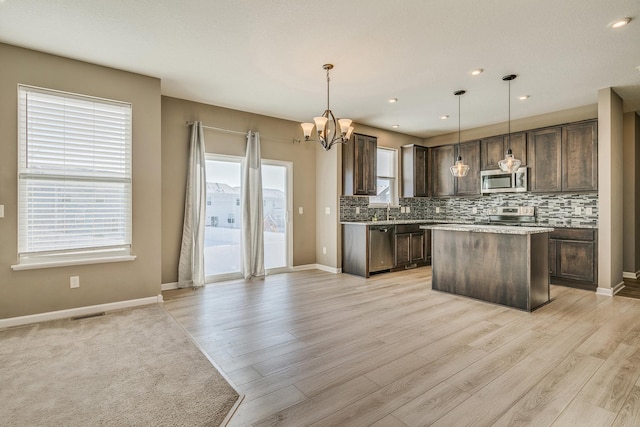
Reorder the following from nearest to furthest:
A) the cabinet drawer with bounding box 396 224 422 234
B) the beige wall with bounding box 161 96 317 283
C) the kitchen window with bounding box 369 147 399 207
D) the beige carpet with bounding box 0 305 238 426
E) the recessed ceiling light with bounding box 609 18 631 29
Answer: the beige carpet with bounding box 0 305 238 426
the recessed ceiling light with bounding box 609 18 631 29
the beige wall with bounding box 161 96 317 283
the cabinet drawer with bounding box 396 224 422 234
the kitchen window with bounding box 369 147 399 207

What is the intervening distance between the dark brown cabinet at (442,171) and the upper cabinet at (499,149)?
72cm

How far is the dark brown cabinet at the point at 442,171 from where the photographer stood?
7.05 m

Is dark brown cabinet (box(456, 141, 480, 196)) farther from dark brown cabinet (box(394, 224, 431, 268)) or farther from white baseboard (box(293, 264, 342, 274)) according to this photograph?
white baseboard (box(293, 264, 342, 274))

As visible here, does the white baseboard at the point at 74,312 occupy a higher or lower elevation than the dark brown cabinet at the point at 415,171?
lower

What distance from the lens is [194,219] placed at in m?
4.93

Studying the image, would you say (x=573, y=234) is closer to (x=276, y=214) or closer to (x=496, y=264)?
(x=496, y=264)

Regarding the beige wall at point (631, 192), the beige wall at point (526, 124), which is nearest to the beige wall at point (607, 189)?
the beige wall at point (526, 124)

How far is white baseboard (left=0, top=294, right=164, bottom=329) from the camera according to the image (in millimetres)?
3344

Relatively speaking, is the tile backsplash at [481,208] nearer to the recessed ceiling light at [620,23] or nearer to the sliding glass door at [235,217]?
the sliding glass door at [235,217]

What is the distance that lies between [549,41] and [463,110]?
93.1 inches

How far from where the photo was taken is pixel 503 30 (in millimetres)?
3031

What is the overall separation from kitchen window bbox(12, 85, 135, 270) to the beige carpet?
85 cm

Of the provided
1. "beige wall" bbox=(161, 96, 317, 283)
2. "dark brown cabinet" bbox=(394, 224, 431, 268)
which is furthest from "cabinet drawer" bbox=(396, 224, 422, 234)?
"beige wall" bbox=(161, 96, 317, 283)

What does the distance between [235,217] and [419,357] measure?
12.5ft
